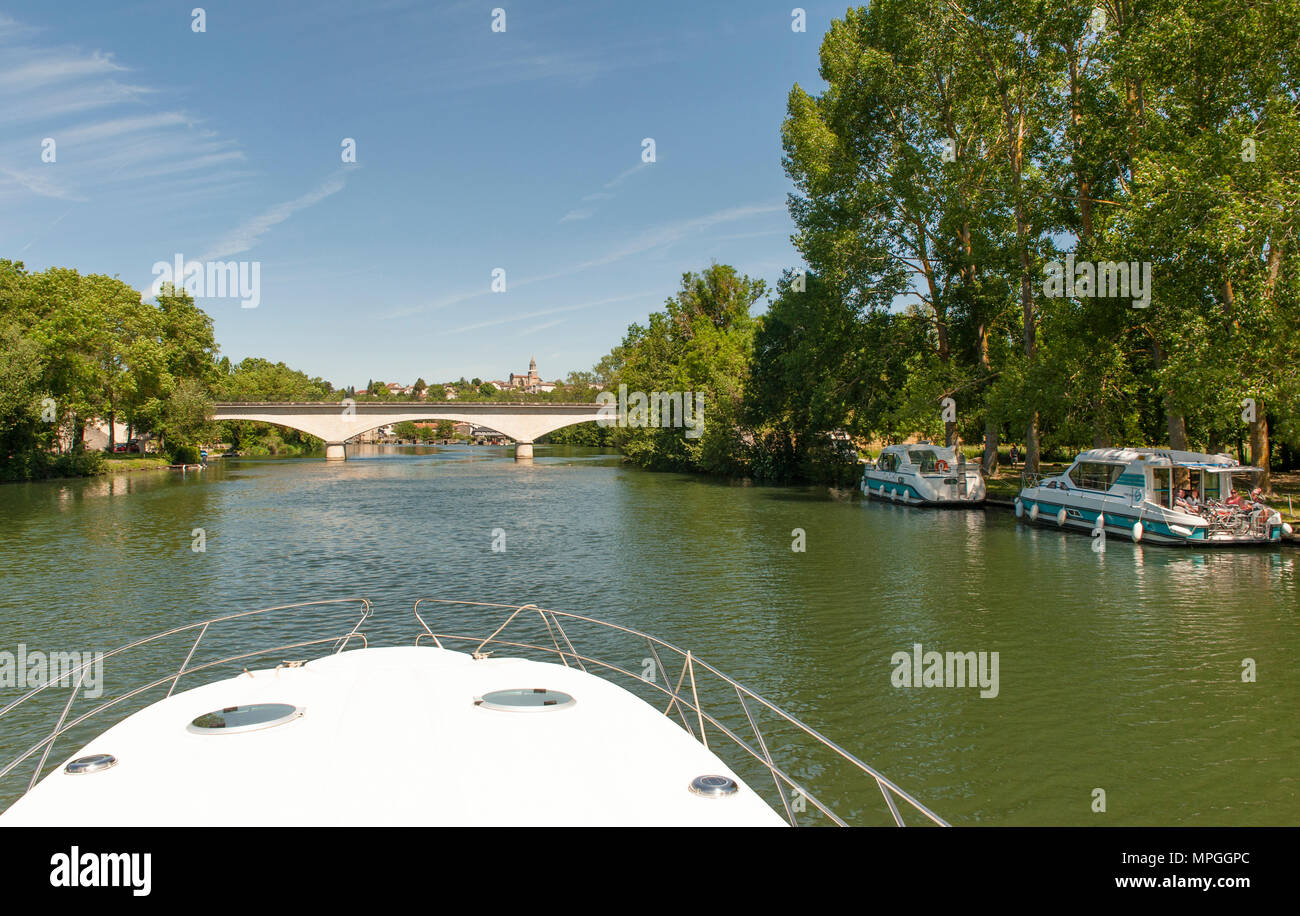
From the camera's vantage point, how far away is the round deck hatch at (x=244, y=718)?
534 cm

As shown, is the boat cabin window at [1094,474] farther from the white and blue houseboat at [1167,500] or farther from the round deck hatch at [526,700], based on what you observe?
Result: the round deck hatch at [526,700]

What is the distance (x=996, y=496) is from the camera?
37688 millimetres

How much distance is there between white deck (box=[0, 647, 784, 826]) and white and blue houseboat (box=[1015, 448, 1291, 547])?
23.6 meters


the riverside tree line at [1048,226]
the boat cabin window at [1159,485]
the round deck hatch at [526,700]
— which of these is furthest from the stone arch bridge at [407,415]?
the round deck hatch at [526,700]

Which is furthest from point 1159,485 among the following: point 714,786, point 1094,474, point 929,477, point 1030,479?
point 714,786

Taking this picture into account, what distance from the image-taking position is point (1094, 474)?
2725 cm

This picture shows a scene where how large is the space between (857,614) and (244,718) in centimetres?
1351

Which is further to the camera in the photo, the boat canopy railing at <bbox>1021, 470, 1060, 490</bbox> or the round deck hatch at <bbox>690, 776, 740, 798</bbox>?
the boat canopy railing at <bbox>1021, 470, 1060, 490</bbox>

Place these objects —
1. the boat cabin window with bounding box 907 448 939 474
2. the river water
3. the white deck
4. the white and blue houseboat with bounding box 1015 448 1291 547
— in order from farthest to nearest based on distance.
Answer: the boat cabin window with bounding box 907 448 939 474 → the white and blue houseboat with bounding box 1015 448 1291 547 → the river water → the white deck

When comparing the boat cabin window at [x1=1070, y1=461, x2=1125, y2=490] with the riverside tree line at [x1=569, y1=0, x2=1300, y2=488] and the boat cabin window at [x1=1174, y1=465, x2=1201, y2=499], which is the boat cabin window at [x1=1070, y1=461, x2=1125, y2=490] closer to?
the boat cabin window at [x1=1174, y1=465, x2=1201, y2=499]

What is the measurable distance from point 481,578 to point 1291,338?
77.4ft

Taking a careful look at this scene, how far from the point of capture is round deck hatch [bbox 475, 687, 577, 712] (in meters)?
5.93

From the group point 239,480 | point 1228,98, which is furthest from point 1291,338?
point 239,480

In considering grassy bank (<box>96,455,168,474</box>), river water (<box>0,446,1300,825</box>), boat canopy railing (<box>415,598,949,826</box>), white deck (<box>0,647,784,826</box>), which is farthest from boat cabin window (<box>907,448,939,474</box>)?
grassy bank (<box>96,455,168,474</box>)
